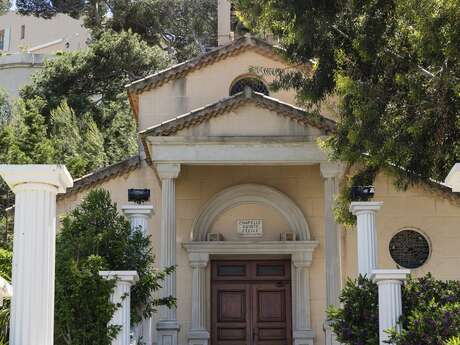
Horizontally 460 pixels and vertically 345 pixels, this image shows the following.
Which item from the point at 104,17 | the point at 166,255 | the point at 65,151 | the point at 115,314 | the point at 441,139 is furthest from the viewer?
the point at 104,17

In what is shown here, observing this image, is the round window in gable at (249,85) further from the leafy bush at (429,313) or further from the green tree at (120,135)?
the green tree at (120,135)

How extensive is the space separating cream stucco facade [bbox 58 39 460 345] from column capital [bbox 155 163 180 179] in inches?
0.9

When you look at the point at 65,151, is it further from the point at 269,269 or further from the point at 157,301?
the point at 157,301

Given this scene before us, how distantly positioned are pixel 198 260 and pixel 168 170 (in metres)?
2.73

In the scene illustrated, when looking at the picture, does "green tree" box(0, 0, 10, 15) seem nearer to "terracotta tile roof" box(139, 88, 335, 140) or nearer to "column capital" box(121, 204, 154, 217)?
"terracotta tile roof" box(139, 88, 335, 140)

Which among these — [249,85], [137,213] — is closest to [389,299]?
[137,213]

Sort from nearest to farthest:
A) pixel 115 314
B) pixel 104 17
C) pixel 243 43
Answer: pixel 115 314 → pixel 243 43 → pixel 104 17

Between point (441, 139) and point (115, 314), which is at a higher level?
point (441, 139)

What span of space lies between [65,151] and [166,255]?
1333 centimetres

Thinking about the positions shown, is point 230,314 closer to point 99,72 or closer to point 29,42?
point 99,72

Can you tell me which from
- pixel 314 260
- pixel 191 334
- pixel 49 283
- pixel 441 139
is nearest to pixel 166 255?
pixel 191 334

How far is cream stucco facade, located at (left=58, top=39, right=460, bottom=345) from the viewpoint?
2172 centimetres

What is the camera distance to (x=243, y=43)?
81.8ft

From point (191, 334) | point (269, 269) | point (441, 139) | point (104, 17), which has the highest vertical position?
point (104, 17)
